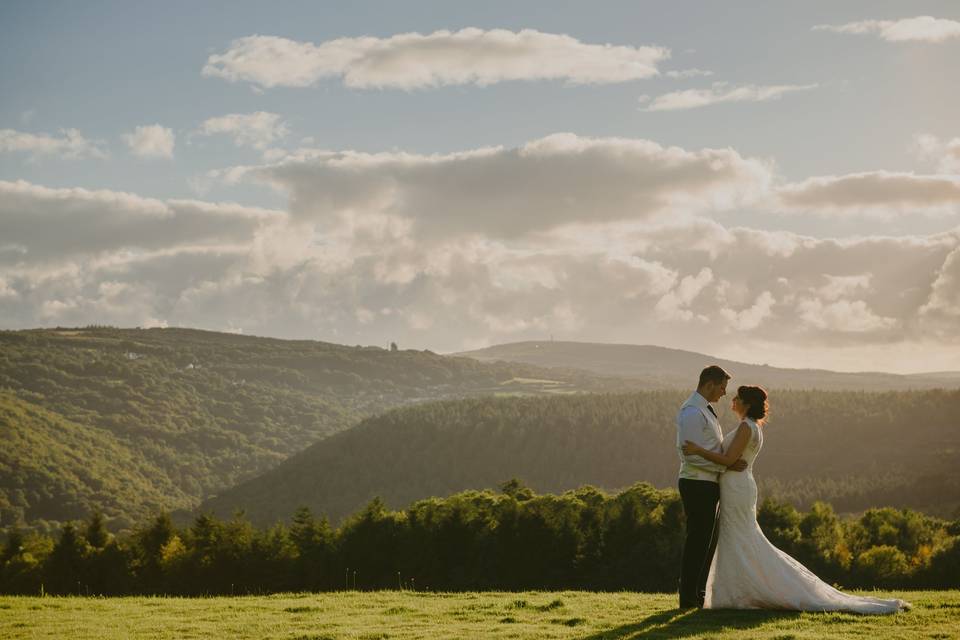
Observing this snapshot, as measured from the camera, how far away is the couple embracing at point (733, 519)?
14.8 meters

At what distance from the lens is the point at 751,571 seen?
1490cm

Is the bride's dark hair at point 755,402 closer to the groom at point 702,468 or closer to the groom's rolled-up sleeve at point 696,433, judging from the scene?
the groom at point 702,468

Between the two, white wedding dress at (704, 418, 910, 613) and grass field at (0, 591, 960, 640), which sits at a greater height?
white wedding dress at (704, 418, 910, 613)

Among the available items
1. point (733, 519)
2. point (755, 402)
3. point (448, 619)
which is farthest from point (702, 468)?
point (448, 619)

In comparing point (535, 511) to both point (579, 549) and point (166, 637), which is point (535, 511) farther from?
point (166, 637)

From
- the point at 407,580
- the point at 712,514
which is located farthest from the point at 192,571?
the point at 712,514

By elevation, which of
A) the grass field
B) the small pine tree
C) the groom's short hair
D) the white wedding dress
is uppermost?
the groom's short hair

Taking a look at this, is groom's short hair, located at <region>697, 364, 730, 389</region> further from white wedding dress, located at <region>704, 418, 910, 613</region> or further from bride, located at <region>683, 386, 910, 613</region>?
white wedding dress, located at <region>704, 418, 910, 613</region>

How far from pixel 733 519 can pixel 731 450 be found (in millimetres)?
1274

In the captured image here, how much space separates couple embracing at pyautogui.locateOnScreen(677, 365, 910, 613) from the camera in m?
14.8

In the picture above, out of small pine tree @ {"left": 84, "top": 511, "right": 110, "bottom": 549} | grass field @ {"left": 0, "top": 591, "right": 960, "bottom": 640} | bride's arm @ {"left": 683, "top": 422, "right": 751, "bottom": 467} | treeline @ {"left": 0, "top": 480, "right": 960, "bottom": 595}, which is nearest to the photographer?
grass field @ {"left": 0, "top": 591, "right": 960, "bottom": 640}

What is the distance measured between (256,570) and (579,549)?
22540 millimetres

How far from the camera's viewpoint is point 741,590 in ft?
49.0

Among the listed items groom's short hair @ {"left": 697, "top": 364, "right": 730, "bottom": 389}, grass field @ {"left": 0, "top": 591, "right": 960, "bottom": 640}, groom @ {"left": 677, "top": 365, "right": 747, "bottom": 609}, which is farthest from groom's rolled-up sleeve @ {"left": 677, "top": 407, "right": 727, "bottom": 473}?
grass field @ {"left": 0, "top": 591, "right": 960, "bottom": 640}
